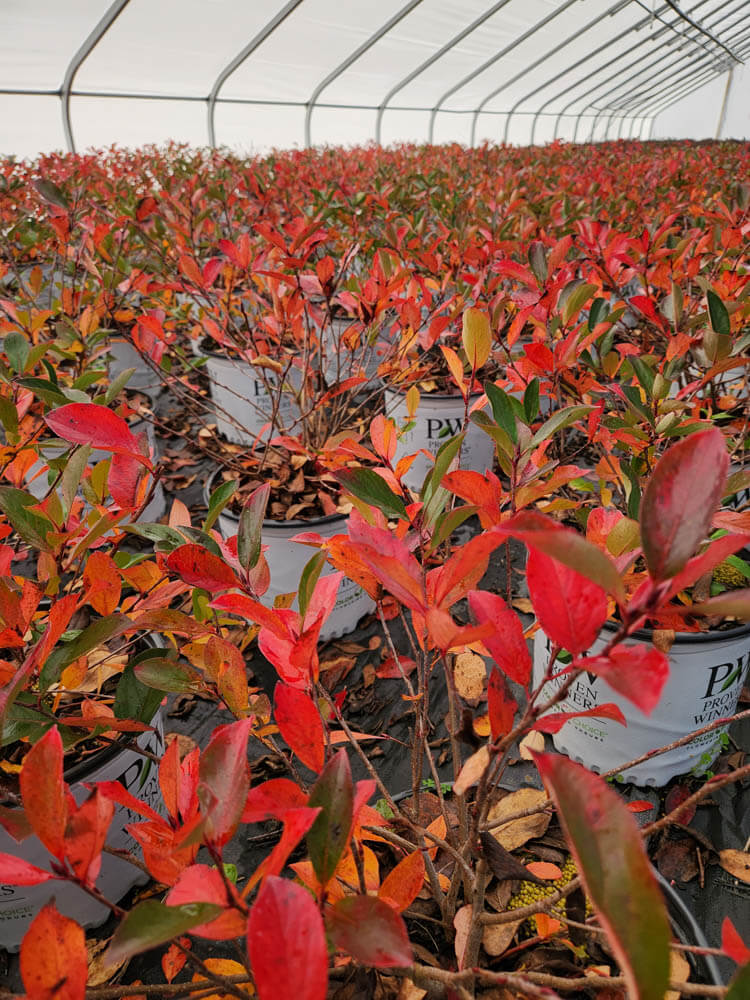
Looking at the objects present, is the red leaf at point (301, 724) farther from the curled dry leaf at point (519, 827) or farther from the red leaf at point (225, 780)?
the curled dry leaf at point (519, 827)

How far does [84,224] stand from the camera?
200 cm

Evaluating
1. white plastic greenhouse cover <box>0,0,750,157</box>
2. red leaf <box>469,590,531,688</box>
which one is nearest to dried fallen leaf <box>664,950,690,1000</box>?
red leaf <box>469,590,531,688</box>

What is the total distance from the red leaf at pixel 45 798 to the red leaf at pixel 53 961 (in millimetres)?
40

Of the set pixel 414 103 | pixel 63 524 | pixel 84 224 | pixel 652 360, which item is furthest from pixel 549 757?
pixel 414 103

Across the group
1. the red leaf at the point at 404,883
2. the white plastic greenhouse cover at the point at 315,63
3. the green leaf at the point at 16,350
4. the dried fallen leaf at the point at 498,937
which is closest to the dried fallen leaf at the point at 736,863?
the dried fallen leaf at the point at 498,937

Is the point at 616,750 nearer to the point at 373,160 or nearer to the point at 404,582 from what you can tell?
the point at 404,582

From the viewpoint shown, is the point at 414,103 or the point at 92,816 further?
the point at 414,103

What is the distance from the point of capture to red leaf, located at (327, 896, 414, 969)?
14.8 inches

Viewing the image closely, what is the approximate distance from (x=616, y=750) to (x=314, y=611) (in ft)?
2.92

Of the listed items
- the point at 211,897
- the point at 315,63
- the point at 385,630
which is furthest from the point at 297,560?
the point at 315,63

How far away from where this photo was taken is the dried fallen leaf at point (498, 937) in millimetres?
701

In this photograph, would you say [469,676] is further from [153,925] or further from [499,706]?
[153,925]

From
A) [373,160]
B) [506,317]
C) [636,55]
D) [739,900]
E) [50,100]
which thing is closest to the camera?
[739,900]

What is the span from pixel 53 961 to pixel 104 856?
684 millimetres
